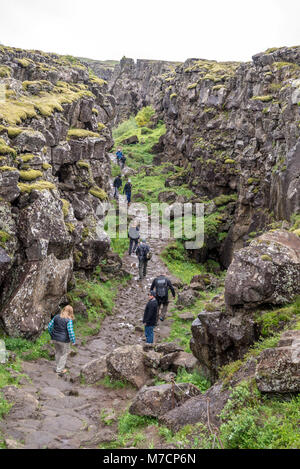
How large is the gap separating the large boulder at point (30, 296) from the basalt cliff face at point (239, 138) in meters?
12.4

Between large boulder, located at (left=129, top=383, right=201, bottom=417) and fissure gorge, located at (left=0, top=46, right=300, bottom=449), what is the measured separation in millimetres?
27

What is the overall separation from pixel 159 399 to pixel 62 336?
4.62m

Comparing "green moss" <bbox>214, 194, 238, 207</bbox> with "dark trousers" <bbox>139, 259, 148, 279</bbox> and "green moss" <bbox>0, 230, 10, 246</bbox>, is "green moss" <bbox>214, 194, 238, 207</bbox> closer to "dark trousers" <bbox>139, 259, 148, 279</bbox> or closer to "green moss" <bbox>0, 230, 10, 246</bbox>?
"dark trousers" <bbox>139, 259, 148, 279</bbox>

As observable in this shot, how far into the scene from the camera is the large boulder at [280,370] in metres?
6.23

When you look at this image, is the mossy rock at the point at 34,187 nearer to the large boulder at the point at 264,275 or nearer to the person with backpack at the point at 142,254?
the person with backpack at the point at 142,254

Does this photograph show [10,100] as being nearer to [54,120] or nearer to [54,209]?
[54,120]

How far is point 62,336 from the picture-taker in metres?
12.0

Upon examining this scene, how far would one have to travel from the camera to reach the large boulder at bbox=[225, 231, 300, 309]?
9.40m

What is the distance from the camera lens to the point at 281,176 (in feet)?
69.6

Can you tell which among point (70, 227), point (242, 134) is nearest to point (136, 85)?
point (242, 134)

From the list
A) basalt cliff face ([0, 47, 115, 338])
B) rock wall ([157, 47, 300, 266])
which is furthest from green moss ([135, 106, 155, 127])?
basalt cliff face ([0, 47, 115, 338])

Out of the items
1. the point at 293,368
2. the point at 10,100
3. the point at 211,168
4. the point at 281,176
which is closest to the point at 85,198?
the point at 10,100

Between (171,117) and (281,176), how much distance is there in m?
31.9

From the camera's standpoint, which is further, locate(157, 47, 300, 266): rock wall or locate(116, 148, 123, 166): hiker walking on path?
locate(116, 148, 123, 166): hiker walking on path
